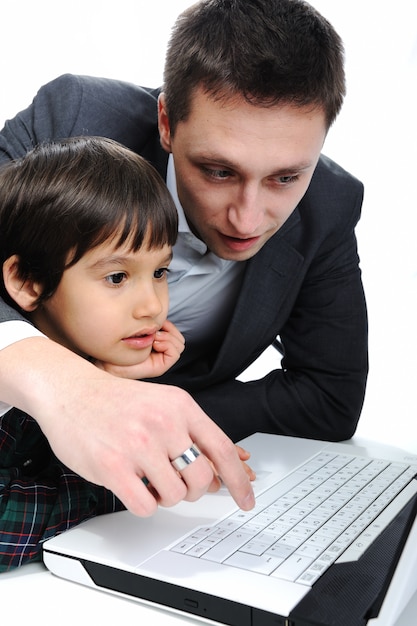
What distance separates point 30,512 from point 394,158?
96.8 inches

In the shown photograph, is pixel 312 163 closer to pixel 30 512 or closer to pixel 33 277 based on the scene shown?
pixel 33 277

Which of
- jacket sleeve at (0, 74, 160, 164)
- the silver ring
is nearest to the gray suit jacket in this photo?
jacket sleeve at (0, 74, 160, 164)

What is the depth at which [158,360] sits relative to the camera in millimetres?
1397

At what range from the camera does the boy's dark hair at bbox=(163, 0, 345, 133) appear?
1304 mm

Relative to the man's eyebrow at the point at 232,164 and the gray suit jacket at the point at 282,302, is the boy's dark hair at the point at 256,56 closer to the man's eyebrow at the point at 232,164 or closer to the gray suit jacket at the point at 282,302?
the man's eyebrow at the point at 232,164

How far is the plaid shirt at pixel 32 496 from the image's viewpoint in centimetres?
102

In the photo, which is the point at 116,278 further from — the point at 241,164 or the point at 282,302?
the point at 282,302

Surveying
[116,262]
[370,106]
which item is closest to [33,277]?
[116,262]

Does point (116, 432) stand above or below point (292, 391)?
above

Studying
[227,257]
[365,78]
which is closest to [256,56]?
[227,257]

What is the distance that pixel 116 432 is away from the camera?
2.80 ft

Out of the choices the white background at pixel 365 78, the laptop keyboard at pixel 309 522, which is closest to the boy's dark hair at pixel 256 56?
the laptop keyboard at pixel 309 522

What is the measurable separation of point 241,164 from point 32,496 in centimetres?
58

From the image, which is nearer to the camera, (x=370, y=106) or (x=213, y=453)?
(x=213, y=453)
